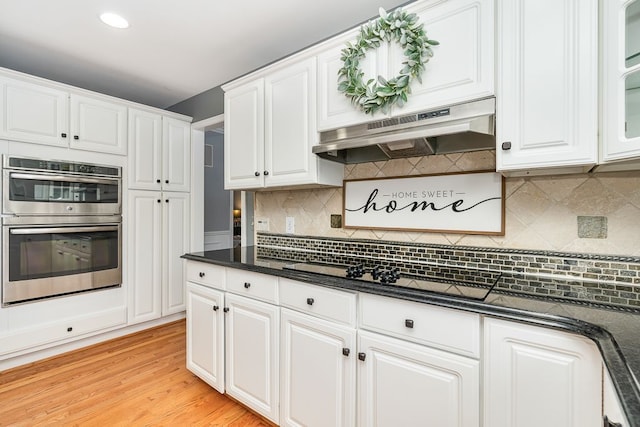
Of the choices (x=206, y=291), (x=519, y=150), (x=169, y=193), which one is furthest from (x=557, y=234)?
(x=169, y=193)

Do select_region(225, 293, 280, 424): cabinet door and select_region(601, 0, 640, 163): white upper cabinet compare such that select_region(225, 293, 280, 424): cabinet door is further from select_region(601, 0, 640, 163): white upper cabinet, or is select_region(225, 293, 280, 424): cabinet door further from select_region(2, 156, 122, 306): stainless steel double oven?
select_region(2, 156, 122, 306): stainless steel double oven

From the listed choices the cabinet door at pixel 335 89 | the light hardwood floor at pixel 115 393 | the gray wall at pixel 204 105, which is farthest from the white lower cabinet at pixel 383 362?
the gray wall at pixel 204 105

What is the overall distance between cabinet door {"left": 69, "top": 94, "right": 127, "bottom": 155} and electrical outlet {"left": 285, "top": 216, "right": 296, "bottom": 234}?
5.68 feet

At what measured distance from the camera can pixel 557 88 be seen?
1.17 metres

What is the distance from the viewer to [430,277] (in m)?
1.41

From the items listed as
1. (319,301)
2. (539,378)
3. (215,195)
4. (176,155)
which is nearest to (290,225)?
(319,301)

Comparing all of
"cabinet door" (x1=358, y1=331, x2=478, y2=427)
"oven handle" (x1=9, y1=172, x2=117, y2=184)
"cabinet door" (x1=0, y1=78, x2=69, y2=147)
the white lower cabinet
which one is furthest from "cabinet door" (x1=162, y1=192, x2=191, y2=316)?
"cabinet door" (x1=358, y1=331, x2=478, y2=427)

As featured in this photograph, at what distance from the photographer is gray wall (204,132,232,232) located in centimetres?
456

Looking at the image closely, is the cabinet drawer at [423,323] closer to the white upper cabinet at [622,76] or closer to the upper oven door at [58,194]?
the white upper cabinet at [622,76]

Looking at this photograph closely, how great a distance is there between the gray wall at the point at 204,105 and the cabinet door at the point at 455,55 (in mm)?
2186

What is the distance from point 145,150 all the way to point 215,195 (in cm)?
167

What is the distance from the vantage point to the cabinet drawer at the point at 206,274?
6.32 ft

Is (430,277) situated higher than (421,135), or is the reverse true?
(421,135)

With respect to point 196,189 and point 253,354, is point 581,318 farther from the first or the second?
point 196,189
